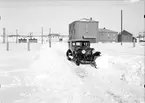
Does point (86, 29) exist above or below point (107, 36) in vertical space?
above

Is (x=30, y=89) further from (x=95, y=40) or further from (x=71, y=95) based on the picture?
(x=95, y=40)

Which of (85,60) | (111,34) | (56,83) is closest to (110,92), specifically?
(56,83)

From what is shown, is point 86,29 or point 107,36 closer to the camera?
point 86,29

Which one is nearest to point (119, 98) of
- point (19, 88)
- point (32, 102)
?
point (32, 102)

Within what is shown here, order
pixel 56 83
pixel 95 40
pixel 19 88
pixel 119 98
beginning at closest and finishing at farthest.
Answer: pixel 119 98
pixel 19 88
pixel 56 83
pixel 95 40

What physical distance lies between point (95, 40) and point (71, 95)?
48902 millimetres

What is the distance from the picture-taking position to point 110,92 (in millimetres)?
6512

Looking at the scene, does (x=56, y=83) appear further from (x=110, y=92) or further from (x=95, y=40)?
(x=95, y=40)

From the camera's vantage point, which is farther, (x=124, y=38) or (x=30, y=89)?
(x=124, y=38)

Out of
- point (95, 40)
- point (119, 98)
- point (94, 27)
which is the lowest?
point (119, 98)

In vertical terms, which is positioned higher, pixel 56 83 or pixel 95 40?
pixel 95 40

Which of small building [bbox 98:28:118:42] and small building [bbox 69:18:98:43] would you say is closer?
small building [bbox 69:18:98:43]

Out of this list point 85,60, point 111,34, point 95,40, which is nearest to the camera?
point 85,60

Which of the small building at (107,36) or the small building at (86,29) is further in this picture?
the small building at (107,36)
